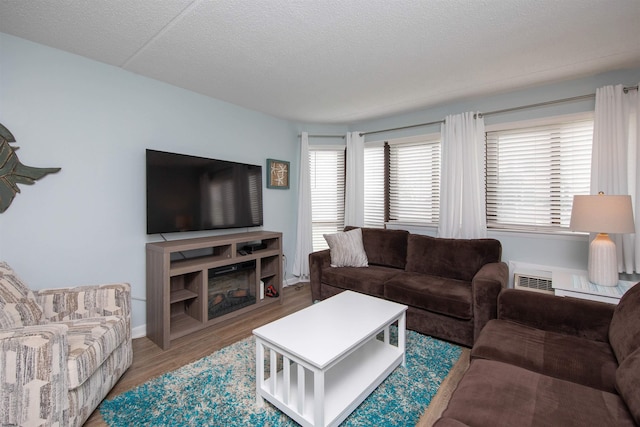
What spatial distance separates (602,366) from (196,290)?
9.45 ft

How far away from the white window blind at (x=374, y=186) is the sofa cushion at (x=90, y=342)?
10.3 ft

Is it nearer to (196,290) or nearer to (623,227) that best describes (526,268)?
(623,227)

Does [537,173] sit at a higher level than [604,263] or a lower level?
higher

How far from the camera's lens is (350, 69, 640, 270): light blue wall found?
265cm

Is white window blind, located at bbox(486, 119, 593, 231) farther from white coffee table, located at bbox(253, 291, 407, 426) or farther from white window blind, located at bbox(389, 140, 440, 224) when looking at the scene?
white coffee table, located at bbox(253, 291, 407, 426)

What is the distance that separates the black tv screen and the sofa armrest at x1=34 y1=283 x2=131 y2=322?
2.24 ft

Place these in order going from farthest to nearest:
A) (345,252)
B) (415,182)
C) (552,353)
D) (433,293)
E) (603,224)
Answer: (415,182)
(345,252)
(433,293)
(603,224)
(552,353)

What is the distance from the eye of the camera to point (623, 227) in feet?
6.69

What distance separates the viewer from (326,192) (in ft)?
14.3

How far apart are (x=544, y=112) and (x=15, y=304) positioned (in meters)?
4.48

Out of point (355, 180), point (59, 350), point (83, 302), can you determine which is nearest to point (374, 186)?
point (355, 180)

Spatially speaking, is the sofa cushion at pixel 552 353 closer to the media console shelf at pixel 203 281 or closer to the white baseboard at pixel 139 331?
the media console shelf at pixel 203 281

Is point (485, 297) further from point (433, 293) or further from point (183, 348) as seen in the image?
point (183, 348)

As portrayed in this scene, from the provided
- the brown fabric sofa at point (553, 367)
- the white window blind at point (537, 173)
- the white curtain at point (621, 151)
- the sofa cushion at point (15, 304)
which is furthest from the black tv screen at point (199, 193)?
the white curtain at point (621, 151)
